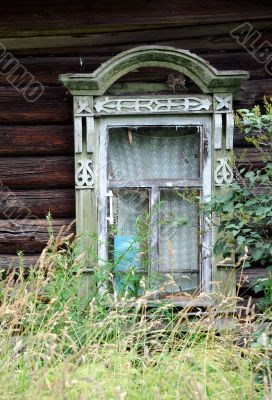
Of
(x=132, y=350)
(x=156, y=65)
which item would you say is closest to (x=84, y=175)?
(x=156, y=65)

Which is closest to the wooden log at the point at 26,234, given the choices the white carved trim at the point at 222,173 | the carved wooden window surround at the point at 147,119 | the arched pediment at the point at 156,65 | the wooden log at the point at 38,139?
the carved wooden window surround at the point at 147,119

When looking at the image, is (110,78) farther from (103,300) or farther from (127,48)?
(103,300)

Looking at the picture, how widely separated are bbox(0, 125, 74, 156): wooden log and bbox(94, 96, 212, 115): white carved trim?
309 mm

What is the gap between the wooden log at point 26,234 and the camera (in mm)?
4895

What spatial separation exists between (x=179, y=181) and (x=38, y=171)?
37.9 inches

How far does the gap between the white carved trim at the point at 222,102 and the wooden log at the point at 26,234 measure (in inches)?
49.5

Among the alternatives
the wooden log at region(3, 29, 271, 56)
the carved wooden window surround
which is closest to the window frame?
the carved wooden window surround

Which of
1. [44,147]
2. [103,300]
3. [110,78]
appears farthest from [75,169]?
[103,300]

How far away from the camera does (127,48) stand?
4926mm

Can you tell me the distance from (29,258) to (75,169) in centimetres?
69

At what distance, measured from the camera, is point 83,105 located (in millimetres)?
4754

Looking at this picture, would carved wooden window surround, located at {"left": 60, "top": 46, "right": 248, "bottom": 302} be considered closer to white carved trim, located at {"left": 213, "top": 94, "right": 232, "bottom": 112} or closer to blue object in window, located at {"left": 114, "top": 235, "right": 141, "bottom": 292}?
white carved trim, located at {"left": 213, "top": 94, "right": 232, "bottom": 112}

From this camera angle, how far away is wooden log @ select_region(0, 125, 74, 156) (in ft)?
16.1

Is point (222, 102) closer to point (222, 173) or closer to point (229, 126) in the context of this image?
point (229, 126)
